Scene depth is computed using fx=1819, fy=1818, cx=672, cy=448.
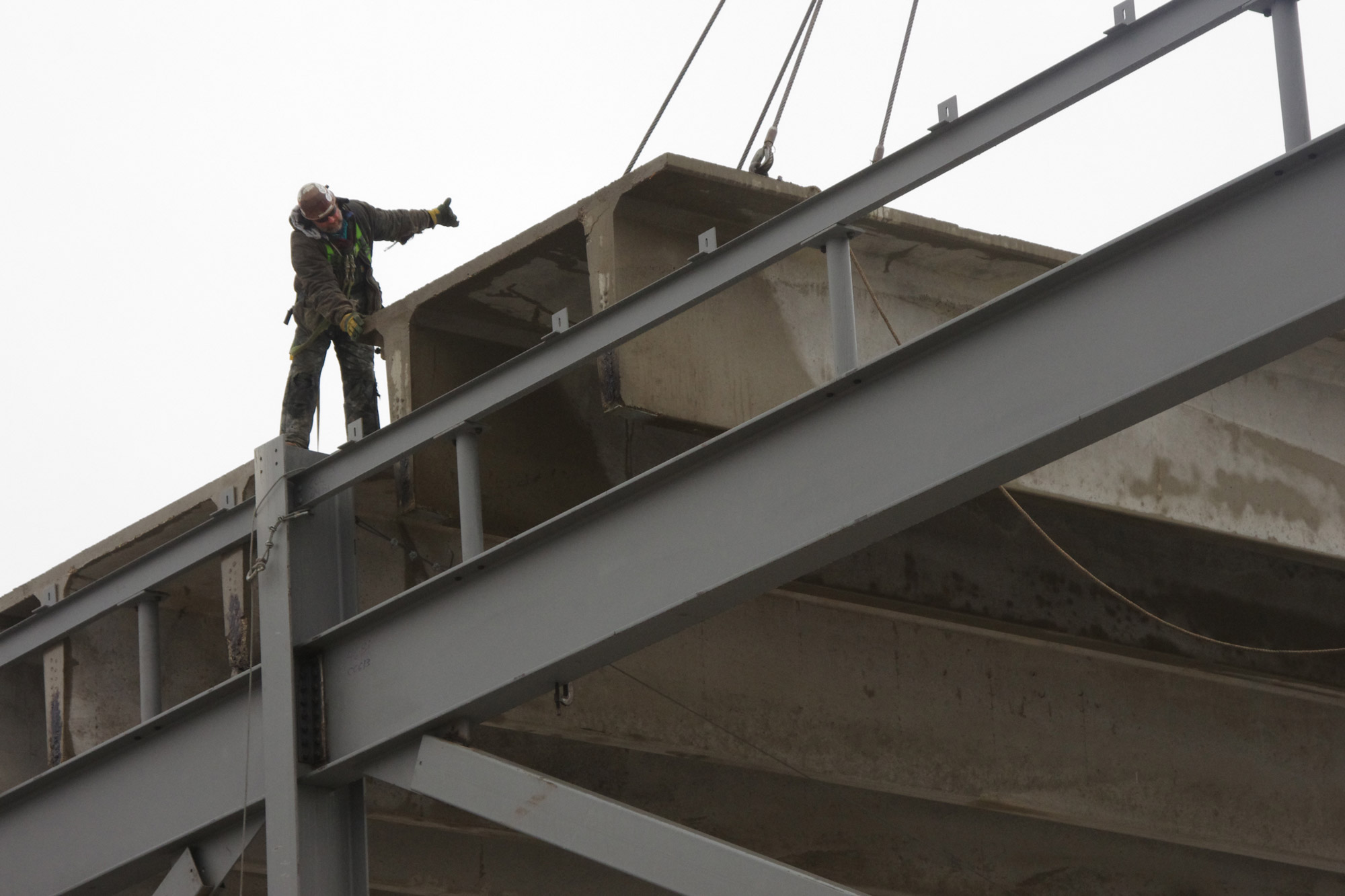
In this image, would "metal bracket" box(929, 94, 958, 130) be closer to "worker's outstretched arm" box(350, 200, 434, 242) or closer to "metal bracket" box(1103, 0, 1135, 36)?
"metal bracket" box(1103, 0, 1135, 36)

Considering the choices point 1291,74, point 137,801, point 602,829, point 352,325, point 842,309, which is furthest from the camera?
point 352,325

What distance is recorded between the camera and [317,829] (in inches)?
280

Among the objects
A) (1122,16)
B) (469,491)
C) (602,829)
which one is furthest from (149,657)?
(1122,16)

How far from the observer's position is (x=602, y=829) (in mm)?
6215

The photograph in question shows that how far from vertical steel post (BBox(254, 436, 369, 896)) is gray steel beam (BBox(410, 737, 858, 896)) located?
537mm

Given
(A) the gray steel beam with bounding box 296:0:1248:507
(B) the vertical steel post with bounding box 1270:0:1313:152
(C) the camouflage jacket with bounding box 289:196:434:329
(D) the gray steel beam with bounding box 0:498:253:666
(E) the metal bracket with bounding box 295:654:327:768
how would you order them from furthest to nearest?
1. (C) the camouflage jacket with bounding box 289:196:434:329
2. (D) the gray steel beam with bounding box 0:498:253:666
3. (E) the metal bracket with bounding box 295:654:327:768
4. (A) the gray steel beam with bounding box 296:0:1248:507
5. (B) the vertical steel post with bounding box 1270:0:1313:152

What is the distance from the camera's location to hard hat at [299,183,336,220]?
9.54 metres

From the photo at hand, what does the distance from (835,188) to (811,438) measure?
0.85m

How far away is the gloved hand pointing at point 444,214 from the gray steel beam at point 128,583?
3.05m

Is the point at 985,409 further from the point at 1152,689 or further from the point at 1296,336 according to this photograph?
the point at 1152,689

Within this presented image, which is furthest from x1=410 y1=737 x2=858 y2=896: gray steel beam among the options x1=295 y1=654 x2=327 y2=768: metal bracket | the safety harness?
the safety harness

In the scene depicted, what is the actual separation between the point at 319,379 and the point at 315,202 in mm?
951

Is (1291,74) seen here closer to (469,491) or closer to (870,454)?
(870,454)

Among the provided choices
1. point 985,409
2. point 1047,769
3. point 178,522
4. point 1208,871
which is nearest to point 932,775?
point 1047,769
